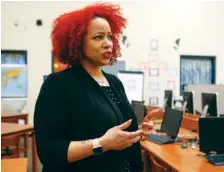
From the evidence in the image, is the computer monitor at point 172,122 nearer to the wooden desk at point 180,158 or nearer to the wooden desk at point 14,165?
the wooden desk at point 180,158

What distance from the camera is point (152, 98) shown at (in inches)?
289

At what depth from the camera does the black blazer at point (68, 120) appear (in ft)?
3.58

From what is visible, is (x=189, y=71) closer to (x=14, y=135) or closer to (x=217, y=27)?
(x=217, y=27)

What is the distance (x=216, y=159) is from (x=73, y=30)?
5.77 ft

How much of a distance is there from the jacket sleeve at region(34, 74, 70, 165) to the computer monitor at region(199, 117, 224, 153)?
1.80 metres

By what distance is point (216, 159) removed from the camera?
247 cm

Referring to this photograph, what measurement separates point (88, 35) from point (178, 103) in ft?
15.1

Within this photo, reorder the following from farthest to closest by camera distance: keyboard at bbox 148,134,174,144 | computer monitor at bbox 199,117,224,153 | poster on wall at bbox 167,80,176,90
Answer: poster on wall at bbox 167,80,176,90 < keyboard at bbox 148,134,174,144 < computer monitor at bbox 199,117,224,153

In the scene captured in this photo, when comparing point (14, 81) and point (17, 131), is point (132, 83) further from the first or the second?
point (17, 131)

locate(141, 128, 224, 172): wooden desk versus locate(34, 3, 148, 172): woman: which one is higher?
locate(34, 3, 148, 172): woman

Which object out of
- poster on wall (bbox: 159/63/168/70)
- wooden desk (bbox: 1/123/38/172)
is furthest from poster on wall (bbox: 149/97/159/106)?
wooden desk (bbox: 1/123/38/172)

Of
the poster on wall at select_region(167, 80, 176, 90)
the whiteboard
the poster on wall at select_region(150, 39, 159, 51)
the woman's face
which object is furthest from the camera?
the poster on wall at select_region(167, 80, 176, 90)

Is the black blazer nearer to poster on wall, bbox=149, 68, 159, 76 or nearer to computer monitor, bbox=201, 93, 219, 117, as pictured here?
computer monitor, bbox=201, 93, 219, 117

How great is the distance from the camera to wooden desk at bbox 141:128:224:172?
2.29 meters
